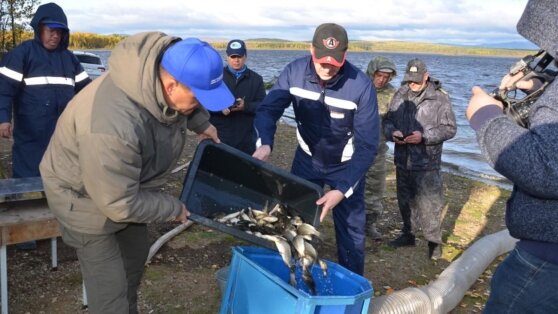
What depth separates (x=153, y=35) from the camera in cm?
265

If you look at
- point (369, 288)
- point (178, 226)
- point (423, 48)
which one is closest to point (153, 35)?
point (369, 288)

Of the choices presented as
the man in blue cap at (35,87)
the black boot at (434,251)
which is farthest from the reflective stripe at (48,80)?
the black boot at (434,251)

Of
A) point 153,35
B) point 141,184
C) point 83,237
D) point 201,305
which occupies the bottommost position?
point 201,305

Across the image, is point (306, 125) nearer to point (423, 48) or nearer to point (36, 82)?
point (36, 82)

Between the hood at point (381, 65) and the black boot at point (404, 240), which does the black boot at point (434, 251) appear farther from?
the hood at point (381, 65)

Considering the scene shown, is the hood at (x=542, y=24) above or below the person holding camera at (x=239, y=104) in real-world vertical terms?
above

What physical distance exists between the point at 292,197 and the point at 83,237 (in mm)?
1516

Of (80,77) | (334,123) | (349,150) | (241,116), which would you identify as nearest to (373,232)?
(241,116)

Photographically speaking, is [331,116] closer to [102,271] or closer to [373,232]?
[102,271]

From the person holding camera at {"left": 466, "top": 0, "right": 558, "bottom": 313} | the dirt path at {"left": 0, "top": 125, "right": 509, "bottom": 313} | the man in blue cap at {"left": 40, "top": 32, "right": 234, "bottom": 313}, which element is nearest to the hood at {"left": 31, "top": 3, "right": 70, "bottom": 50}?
the dirt path at {"left": 0, "top": 125, "right": 509, "bottom": 313}

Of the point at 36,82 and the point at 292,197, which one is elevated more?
the point at 36,82

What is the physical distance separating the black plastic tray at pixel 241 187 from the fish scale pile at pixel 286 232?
0.11m

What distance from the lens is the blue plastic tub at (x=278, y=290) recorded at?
2668 mm

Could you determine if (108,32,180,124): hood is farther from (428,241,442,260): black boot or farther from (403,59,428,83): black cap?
(428,241,442,260): black boot
